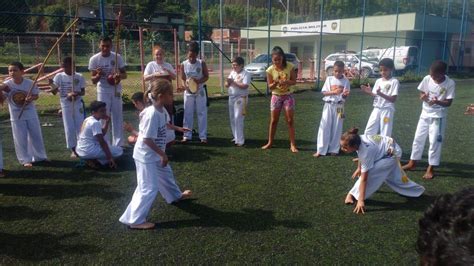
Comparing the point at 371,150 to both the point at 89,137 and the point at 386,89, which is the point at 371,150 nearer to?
the point at 386,89

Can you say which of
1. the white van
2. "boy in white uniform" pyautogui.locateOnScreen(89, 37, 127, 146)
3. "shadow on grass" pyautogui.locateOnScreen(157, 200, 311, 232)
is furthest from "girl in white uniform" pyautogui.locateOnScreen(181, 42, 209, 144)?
the white van

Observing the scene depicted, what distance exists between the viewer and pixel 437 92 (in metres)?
6.16

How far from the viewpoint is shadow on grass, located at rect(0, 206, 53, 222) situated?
4.71 m

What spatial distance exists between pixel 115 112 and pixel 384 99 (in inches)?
191

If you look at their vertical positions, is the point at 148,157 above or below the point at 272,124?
above

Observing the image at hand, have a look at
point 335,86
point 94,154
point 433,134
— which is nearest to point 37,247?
point 94,154

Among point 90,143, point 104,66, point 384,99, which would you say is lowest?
point 90,143

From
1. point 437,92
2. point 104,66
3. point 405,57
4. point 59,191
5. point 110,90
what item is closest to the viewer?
point 59,191

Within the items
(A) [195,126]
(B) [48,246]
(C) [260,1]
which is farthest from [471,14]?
(B) [48,246]

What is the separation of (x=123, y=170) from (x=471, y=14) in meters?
38.1

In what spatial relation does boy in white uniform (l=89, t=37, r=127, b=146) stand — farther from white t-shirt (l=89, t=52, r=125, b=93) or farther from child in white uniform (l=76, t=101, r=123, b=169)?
child in white uniform (l=76, t=101, r=123, b=169)

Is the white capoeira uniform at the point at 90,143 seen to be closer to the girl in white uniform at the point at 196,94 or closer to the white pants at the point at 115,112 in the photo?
the white pants at the point at 115,112

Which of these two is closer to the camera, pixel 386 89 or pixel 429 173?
pixel 429 173

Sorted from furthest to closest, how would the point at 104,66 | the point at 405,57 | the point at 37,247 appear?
1. the point at 405,57
2. the point at 104,66
3. the point at 37,247
